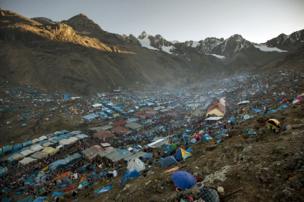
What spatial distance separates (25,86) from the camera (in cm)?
3734

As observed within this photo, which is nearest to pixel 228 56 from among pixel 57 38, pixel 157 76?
pixel 157 76

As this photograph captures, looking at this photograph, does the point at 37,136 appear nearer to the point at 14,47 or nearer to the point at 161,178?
the point at 161,178

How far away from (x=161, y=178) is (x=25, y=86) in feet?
129

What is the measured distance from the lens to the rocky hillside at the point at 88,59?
43.6 meters

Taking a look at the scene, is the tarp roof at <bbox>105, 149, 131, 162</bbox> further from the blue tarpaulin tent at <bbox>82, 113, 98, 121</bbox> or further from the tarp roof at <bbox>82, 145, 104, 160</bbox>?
the blue tarpaulin tent at <bbox>82, 113, 98, 121</bbox>

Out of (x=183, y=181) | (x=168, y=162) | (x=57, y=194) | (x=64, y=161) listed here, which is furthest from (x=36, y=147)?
(x=183, y=181)

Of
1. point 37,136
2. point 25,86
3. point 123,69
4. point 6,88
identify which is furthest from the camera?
point 123,69

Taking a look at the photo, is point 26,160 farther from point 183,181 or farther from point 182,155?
point 183,181

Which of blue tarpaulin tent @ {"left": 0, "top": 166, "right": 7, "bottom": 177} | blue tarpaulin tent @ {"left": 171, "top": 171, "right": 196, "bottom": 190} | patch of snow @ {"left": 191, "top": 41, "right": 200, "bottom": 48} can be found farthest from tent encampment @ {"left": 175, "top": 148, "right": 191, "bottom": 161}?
patch of snow @ {"left": 191, "top": 41, "right": 200, "bottom": 48}

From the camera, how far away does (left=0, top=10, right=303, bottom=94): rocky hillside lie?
143 ft

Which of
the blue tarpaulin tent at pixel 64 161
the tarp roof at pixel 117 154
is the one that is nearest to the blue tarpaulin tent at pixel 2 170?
the blue tarpaulin tent at pixel 64 161

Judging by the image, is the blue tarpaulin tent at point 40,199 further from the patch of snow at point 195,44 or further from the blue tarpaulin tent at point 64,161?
the patch of snow at point 195,44

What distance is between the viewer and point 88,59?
55031mm

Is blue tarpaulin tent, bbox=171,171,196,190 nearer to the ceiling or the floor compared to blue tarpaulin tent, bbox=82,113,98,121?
nearer to the ceiling
